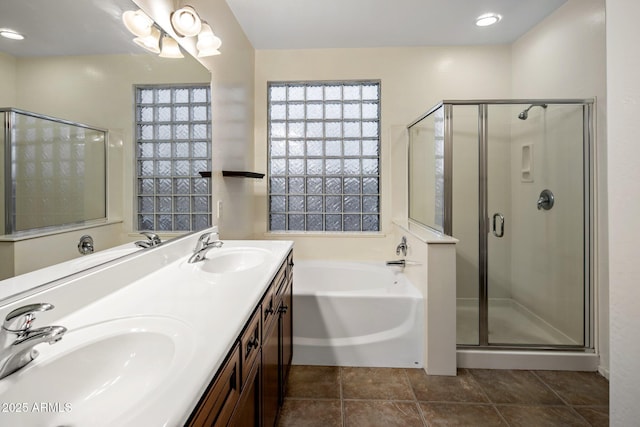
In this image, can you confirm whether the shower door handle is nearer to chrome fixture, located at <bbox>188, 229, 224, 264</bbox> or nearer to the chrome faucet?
chrome fixture, located at <bbox>188, 229, 224, 264</bbox>

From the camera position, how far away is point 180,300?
103cm

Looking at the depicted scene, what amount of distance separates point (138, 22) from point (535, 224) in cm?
278

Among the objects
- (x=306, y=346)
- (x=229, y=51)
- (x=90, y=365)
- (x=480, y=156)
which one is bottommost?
(x=306, y=346)

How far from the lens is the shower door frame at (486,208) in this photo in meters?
2.20

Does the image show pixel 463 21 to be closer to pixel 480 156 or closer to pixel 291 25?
→ pixel 480 156

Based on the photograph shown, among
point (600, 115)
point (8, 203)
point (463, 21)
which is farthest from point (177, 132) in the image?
point (600, 115)

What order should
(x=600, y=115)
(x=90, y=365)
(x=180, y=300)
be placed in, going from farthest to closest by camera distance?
(x=600, y=115), (x=180, y=300), (x=90, y=365)

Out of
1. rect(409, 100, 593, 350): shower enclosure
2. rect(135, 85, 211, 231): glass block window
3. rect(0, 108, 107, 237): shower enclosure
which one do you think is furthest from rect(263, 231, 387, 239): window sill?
rect(0, 108, 107, 237): shower enclosure

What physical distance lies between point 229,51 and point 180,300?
2.11 m

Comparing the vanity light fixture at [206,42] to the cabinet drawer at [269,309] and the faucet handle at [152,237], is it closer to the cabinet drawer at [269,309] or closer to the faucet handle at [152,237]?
the faucet handle at [152,237]

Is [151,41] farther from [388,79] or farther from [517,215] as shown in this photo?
[517,215]

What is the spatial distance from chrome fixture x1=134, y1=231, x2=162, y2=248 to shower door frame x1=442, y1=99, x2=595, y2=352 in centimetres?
180

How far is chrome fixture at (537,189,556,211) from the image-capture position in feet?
7.79

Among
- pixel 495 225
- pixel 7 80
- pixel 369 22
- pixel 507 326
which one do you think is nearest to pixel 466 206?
pixel 495 225
